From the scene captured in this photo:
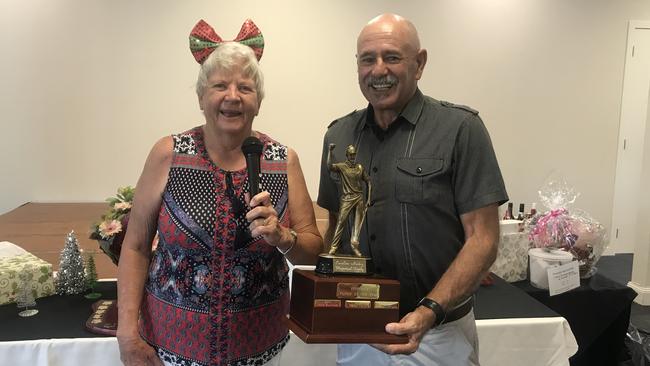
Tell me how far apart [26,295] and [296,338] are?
1.02m

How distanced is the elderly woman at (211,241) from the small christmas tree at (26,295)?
29.8 inches

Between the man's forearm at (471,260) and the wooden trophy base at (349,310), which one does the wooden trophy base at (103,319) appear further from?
the man's forearm at (471,260)

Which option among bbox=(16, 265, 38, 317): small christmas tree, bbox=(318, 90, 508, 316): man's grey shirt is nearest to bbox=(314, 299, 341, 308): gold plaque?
bbox=(318, 90, 508, 316): man's grey shirt

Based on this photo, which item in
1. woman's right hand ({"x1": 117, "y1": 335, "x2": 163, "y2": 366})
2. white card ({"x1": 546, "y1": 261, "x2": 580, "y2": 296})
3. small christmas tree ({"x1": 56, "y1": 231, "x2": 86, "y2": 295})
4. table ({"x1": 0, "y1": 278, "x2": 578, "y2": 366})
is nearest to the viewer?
woman's right hand ({"x1": 117, "y1": 335, "x2": 163, "y2": 366})

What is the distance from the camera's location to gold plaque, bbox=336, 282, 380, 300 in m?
1.14

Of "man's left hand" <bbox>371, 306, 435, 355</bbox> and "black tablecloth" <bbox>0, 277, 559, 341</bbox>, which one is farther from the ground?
"man's left hand" <bbox>371, 306, 435, 355</bbox>

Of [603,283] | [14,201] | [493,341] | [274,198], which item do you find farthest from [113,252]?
[14,201]

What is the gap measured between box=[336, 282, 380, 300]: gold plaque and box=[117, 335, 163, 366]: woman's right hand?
538mm

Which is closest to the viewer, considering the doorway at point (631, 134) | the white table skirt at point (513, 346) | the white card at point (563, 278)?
the white table skirt at point (513, 346)

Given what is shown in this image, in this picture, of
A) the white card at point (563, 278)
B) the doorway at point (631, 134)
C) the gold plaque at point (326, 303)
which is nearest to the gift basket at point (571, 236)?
the white card at point (563, 278)

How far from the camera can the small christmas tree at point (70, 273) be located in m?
1.95

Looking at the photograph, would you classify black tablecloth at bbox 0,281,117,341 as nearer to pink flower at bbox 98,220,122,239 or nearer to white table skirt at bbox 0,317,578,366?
pink flower at bbox 98,220,122,239

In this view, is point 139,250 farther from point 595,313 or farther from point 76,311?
point 595,313

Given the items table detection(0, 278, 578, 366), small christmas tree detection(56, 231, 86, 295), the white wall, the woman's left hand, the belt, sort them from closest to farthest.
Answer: the woman's left hand, the belt, table detection(0, 278, 578, 366), small christmas tree detection(56, 231, 86, 295), the white wall
